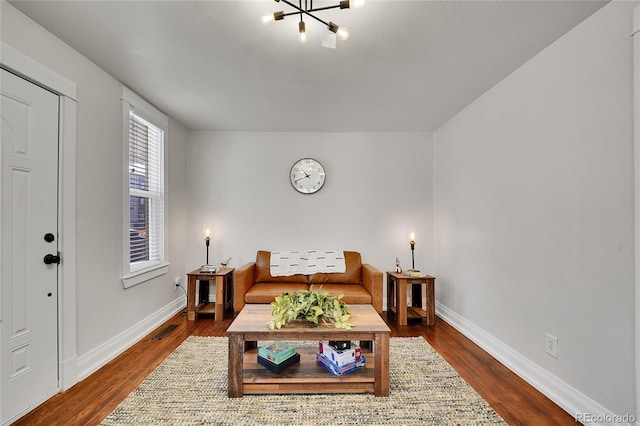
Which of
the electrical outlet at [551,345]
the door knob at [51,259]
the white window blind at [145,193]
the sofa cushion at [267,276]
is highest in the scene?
the white window blind at [145,193]

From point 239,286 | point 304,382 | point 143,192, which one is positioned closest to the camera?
point 304,382

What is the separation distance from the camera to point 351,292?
3.12 meters

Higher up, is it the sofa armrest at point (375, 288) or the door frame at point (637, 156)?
the door frame at point (637, 156)

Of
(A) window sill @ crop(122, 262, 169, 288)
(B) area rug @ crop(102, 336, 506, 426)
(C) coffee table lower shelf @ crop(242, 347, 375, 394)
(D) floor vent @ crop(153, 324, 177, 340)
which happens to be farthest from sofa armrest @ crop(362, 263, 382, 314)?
(A) window sill @ crop(122, 262, 169, 288)

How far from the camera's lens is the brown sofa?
3029mm

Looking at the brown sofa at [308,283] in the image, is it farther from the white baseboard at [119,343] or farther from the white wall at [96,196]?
the white wall at [96,196]

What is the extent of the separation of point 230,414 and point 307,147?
3.06 metres

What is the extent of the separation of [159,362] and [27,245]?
1276 mm

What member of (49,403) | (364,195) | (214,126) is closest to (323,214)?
(364,195)

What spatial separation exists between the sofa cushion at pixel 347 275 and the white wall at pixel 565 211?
4.23 feet

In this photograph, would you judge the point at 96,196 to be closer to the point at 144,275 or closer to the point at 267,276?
the point at 144,275

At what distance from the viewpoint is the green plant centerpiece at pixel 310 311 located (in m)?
1.85

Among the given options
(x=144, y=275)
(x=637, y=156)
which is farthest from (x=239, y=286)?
(x=637, y=156)

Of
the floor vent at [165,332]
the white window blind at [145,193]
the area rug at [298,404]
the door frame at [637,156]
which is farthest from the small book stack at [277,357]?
the door frame at [637,156]
